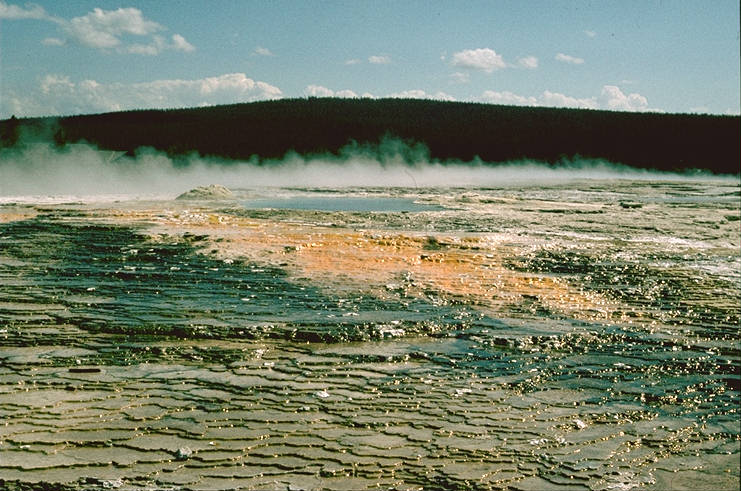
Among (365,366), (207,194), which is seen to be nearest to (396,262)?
(365,366)

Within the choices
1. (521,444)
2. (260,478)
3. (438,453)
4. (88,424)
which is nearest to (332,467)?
(260,478)

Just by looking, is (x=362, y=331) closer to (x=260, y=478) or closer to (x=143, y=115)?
(x=260, y=478)

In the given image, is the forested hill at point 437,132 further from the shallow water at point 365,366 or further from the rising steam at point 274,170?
the shallow water at point 365,366

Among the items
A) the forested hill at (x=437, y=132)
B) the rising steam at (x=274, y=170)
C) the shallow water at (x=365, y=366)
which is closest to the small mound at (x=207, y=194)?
the rising steam at (x=274, y=170)

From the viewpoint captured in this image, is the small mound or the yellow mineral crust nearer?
the yellow mineral crust

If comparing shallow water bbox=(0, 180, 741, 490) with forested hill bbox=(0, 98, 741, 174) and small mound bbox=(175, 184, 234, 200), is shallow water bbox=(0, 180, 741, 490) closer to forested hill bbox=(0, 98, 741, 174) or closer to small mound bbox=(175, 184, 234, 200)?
small mound bbox=(175, 184, 234, 200)

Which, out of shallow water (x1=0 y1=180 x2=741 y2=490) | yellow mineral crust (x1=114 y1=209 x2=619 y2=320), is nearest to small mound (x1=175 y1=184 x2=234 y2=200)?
yellow mineral crust (x1=114 y1=209 x2=619 y2=320)
